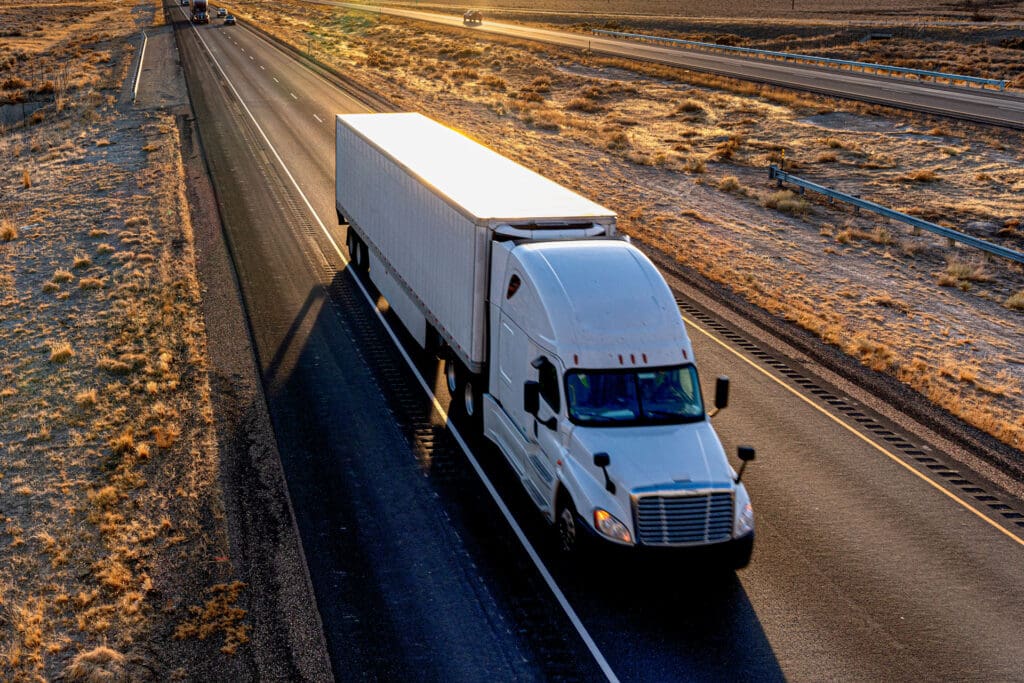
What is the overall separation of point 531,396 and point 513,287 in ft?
7.37

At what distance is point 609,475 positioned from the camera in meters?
11.3

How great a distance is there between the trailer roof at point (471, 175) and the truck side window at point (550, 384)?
3.02 meters

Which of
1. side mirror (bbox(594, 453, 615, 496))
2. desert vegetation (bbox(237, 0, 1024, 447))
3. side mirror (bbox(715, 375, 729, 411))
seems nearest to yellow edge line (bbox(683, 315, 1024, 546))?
desert vegetation (bbox(237, 0, 1024, 447))

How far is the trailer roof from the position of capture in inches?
587

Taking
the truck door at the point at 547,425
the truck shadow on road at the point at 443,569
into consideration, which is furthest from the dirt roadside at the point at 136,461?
the truck door at the point at 547,425

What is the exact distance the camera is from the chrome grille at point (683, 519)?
11.0 metres

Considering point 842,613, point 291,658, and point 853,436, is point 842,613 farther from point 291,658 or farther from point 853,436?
point 291,658

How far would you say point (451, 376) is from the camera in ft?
55.8

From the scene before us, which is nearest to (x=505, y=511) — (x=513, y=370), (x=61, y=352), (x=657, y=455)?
(x=513, y=370)

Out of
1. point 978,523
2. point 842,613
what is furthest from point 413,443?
point 978,523

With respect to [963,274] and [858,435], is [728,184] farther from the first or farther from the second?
[858,435]

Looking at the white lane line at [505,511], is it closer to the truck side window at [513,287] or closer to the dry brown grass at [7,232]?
the truck side window at [513,287]

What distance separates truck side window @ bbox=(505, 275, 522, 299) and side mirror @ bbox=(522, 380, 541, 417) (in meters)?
1.81

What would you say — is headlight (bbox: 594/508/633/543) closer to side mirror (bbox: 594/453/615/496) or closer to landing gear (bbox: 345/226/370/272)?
side mirror (bbox: 594/453/615/496)
